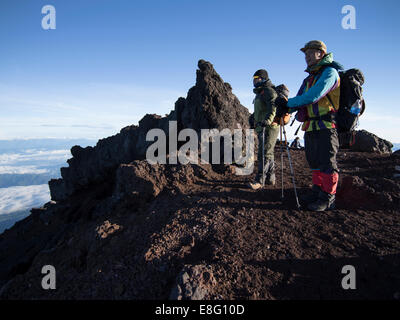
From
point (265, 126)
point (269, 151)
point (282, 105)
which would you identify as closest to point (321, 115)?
point (282, 105)

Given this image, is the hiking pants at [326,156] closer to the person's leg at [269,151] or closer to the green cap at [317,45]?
the person's leg at [269,151]

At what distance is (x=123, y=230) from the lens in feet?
14.4

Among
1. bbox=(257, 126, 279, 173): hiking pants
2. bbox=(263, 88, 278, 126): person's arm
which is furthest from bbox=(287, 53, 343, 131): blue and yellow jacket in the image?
bbox=(257, 126, 279, 173): hiking pants

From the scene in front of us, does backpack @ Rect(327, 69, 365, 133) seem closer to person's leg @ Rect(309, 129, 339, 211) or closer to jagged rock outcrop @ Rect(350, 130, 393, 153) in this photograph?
person's leg @ Rect(309, 129, 339, 211)

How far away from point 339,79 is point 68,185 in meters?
17.2

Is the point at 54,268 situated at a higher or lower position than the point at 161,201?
lower

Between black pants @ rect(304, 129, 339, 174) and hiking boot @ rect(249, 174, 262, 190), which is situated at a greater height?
black pants @ rect(304, 129, 339, 174)

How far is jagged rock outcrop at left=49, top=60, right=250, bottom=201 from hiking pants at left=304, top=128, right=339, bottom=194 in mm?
4634

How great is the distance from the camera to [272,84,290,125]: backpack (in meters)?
4.59

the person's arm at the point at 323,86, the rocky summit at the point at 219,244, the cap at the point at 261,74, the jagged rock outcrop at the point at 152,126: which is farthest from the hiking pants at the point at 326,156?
the jagged rock outcrop at the point at 152,126

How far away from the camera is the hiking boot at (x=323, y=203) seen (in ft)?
14.1

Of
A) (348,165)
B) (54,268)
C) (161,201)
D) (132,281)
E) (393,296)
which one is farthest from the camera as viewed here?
(348,165)
